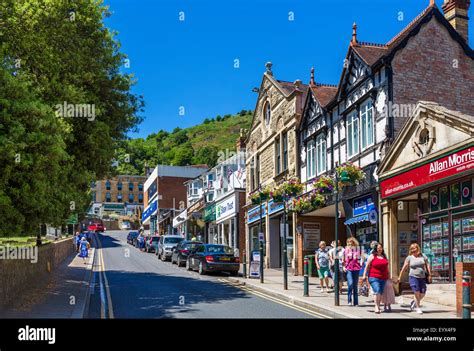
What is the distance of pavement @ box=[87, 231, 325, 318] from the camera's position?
1405cm

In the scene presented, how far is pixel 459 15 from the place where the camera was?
72.4 ft

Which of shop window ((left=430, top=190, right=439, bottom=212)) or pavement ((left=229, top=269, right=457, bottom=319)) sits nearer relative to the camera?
pavement ((left=229, top=269, right=457, bottom=319))

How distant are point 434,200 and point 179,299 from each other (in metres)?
8.03

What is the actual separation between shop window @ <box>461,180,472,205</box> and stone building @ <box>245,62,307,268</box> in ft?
42.9

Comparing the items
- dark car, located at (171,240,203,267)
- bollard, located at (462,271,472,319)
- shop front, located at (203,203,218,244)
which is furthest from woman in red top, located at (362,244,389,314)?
shop front, located at (203,203,218,244)

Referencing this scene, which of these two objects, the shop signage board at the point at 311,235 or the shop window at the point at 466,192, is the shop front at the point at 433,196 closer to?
the shop window at the point at 466,192

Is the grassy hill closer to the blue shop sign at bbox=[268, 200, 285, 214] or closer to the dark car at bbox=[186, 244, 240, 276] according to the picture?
the blue shop sign at bbox=[268, 200, 285, 214]

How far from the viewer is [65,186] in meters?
16.9

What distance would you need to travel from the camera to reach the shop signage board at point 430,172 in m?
14.9

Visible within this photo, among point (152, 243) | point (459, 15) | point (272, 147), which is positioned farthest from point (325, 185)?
point (152, 243)

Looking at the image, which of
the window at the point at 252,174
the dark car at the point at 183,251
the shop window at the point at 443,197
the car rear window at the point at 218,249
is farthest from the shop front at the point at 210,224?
the shop window at the point at 443,197

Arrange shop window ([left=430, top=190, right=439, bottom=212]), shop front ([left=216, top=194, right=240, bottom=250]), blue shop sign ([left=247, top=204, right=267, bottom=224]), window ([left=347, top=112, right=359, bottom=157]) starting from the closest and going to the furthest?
shop window ([left=430, top=190, right=439, bottom=212]) → window ([left=347, top=112, right=359, bottom=157]) → blue shop sign ([left=247, top=204, right=267, bottom=224]) → shop front ([left=216, top=194, right=240, bottom=250])
